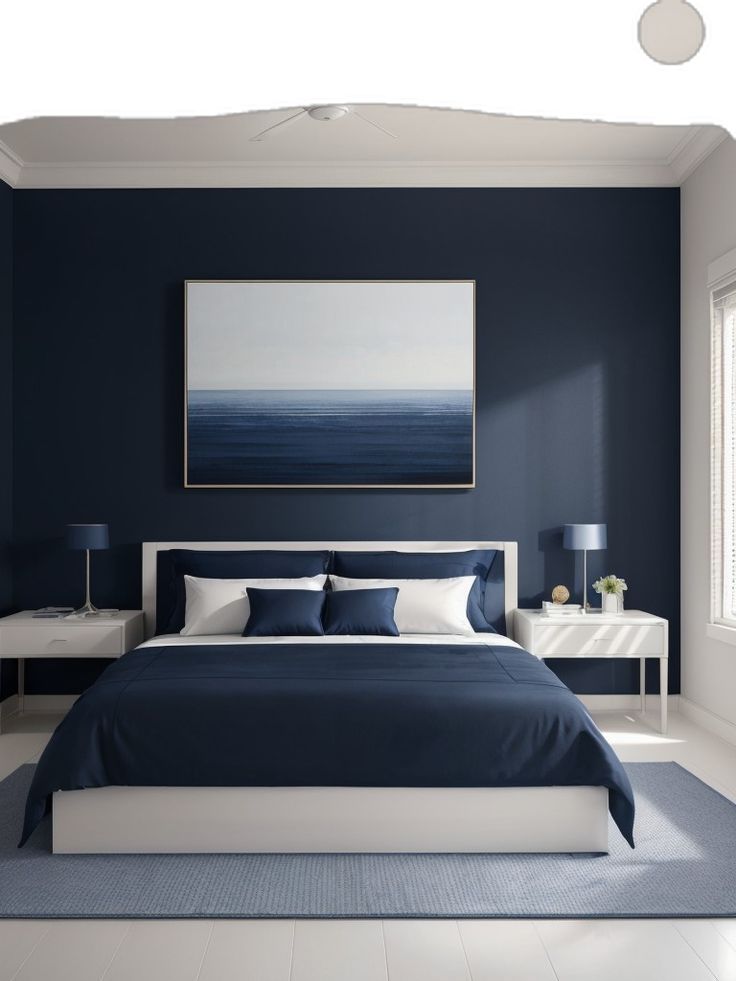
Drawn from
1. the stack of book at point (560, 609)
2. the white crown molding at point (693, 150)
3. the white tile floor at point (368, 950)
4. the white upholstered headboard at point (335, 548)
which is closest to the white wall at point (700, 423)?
the white crown molding at point (693, 150)

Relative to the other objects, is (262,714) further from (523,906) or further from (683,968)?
(683,968)

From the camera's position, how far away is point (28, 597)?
5.00 m

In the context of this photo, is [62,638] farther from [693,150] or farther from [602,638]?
[693,150]

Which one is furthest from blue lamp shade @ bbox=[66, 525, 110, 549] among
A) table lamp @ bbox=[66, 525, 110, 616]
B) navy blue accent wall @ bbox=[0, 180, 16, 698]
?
navy blue accent wall @ bbox=[0, 180, 16, 698]

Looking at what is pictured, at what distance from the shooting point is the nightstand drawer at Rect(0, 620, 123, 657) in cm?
446

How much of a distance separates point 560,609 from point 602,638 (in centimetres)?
31

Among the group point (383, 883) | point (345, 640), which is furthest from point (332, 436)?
point (383, 883)

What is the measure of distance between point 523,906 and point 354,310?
3.41m

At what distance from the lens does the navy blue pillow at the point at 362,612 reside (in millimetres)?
4316

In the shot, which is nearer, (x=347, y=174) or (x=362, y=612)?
(x=362, y=612)

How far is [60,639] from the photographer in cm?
448

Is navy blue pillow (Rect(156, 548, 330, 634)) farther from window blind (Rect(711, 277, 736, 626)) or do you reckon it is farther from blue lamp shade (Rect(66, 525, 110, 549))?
window blind (Rect(711, 277, 736, 626))

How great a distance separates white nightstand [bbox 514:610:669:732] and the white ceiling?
2572mm

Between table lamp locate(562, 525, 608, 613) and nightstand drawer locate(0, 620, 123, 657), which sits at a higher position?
table lamp locate(562, 525, 608, 613)
